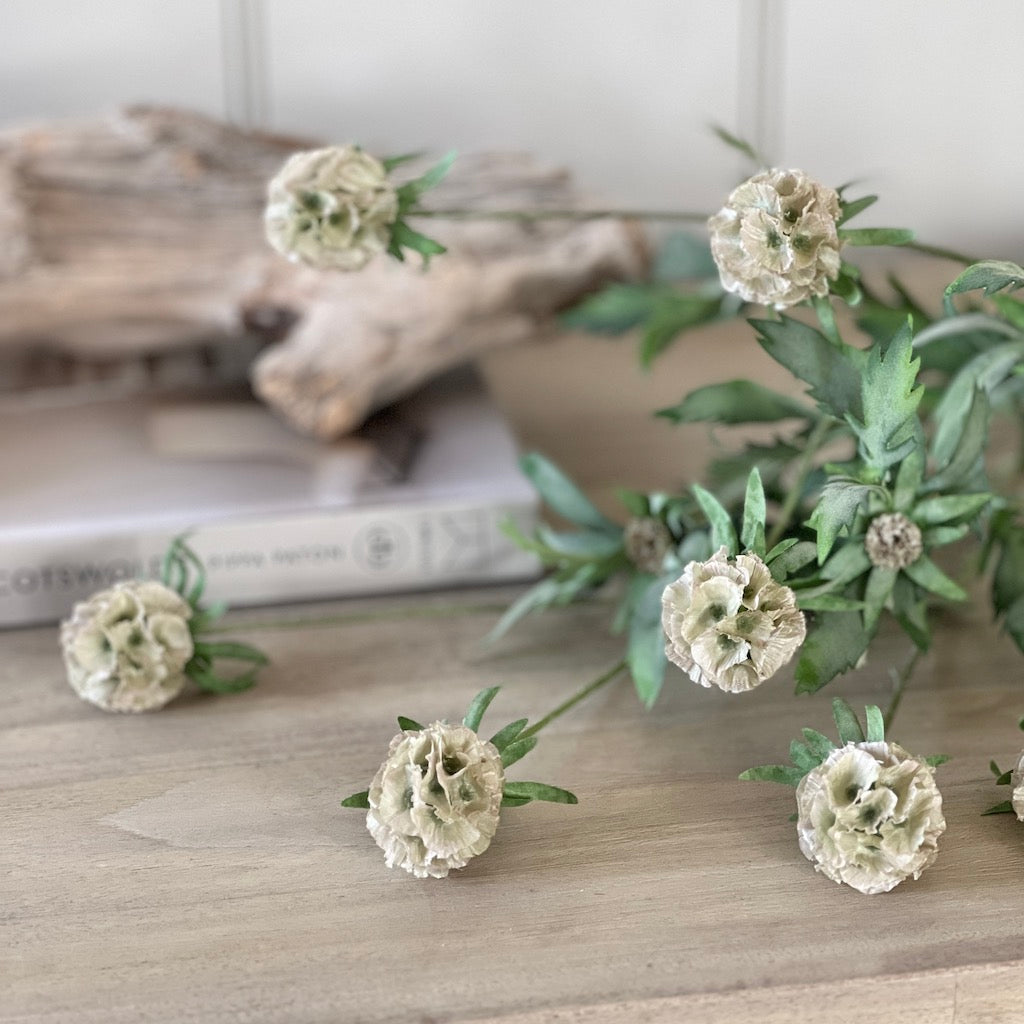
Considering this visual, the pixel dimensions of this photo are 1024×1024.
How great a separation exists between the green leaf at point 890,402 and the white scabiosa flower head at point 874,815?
10 cm

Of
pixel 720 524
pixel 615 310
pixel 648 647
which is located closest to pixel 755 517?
pixel 720 524

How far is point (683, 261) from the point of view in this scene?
0.79 m

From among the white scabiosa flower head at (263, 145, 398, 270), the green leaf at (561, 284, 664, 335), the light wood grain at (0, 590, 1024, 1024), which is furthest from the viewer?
the green leaf at (561, 284, 664, 335)

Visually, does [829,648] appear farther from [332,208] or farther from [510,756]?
[332,208]

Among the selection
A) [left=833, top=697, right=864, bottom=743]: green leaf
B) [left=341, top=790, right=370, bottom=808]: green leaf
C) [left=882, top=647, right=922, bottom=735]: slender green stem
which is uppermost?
[left=833, top=697, right=864, bottom=743]: green leaf

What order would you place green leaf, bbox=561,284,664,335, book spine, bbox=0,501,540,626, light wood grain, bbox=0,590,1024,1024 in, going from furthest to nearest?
green leaf, bbox=561,284,664,335 → book spine, bbox=0,501,540,626 → light wood grain, bbox=0,590,1024,1024

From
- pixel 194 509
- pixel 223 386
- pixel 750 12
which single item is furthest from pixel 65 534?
pixel 750 12

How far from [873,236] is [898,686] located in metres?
0.18

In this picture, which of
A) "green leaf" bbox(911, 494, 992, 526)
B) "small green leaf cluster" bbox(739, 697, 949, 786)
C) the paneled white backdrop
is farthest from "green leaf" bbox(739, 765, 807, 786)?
the paneled white backdrop

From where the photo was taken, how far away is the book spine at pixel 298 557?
0.58m

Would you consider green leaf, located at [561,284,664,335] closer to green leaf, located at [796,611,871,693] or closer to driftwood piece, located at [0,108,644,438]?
driftwood piece, located at [0,108,644,438]

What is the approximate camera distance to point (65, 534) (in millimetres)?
578

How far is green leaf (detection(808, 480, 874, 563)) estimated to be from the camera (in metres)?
0.41

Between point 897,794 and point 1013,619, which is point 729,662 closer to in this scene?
point 897,794
